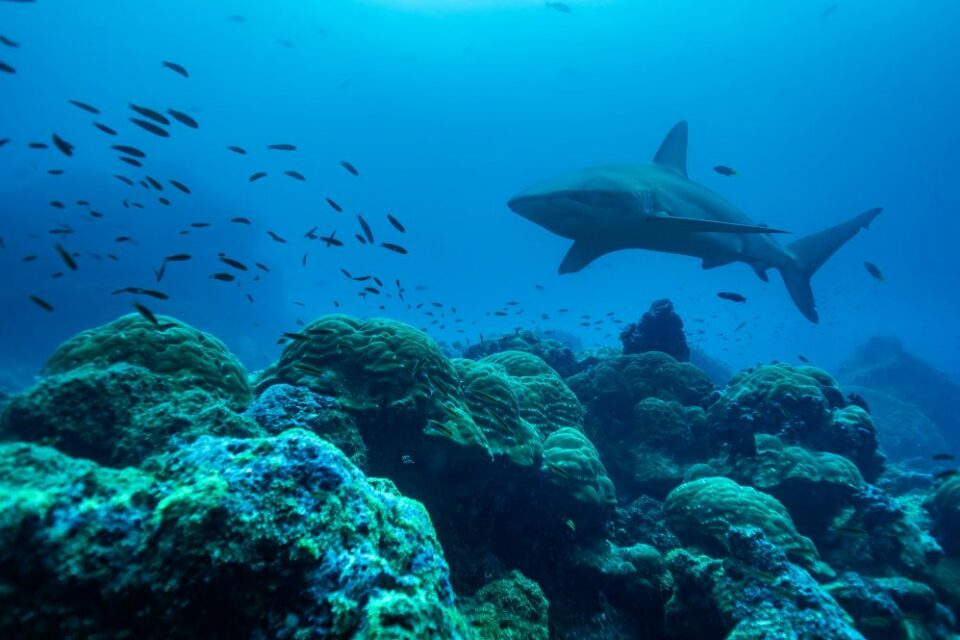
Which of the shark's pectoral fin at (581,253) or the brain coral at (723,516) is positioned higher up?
the shark's pectoral fin at (581,253)

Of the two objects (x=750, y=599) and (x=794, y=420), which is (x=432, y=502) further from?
(x=794, y=420)

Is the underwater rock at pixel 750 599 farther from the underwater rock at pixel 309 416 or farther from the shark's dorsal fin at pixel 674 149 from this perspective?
the shark's dorsal fin at pixel 674 149

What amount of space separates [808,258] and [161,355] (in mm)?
14306

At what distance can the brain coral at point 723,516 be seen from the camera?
6246 mm

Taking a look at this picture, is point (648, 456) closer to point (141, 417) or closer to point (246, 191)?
point (141, 417)

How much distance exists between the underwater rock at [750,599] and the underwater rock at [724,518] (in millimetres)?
1632

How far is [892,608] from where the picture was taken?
5230 mm

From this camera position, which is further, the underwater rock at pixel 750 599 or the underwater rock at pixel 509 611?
the underwater rock at pixel 750 599

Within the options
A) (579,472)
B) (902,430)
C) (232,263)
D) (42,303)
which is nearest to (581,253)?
A: (579,472)

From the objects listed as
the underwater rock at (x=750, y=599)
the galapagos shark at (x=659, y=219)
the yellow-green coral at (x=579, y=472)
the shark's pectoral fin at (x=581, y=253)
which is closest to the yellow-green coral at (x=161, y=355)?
the yellow-green coral at (x=579, y=472)

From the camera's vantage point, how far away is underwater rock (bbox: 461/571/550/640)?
11.0ft

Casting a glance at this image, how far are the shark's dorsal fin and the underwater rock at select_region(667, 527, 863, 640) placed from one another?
9.18m

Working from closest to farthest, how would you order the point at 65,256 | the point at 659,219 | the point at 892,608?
the point at 65,256 < the point at 892,608 < the point at 659,219

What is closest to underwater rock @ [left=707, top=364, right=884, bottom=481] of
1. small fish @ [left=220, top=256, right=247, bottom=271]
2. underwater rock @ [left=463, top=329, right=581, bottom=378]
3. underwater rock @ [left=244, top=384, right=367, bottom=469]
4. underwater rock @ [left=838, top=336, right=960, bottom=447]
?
underwater rock @ [left=463, top=329, right=581, bottom=378]
